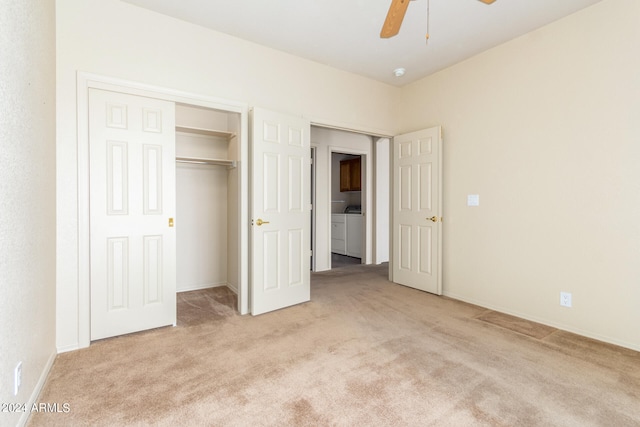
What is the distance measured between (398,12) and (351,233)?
200 inches

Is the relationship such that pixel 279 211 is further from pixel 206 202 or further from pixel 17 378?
pixel 17 378

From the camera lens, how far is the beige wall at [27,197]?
133cm

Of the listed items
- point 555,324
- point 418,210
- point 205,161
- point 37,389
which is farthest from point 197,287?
point 555,324

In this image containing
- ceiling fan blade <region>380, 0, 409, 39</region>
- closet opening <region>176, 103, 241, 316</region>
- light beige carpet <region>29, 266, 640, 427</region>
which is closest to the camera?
light beige carpet <region>29, 266, 640, 427</region>

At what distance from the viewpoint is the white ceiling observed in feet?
8.62

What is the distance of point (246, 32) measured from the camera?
121 inches

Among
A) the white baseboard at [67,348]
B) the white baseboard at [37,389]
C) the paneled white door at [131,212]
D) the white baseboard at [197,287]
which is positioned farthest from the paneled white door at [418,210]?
the white baseboard at [37,389]

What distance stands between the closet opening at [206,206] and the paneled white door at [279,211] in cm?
73

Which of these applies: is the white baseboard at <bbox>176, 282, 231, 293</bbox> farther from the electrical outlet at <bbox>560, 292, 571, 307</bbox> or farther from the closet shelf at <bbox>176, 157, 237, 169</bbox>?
the electrical outlet at <bbox>560, 292, 571, 307</bbox>

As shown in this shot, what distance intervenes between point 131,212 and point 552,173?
3895 mm

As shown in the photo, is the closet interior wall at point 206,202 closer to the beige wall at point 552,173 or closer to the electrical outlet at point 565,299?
the beige wall at point 552,173

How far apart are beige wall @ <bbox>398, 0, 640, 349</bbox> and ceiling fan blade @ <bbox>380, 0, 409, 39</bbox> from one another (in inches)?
76.0

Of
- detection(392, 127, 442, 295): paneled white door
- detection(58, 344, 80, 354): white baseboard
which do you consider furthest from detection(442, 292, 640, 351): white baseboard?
detection(58, 344, 80, 354): white baseboard

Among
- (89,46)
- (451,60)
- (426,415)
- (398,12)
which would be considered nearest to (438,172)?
(451,60)
